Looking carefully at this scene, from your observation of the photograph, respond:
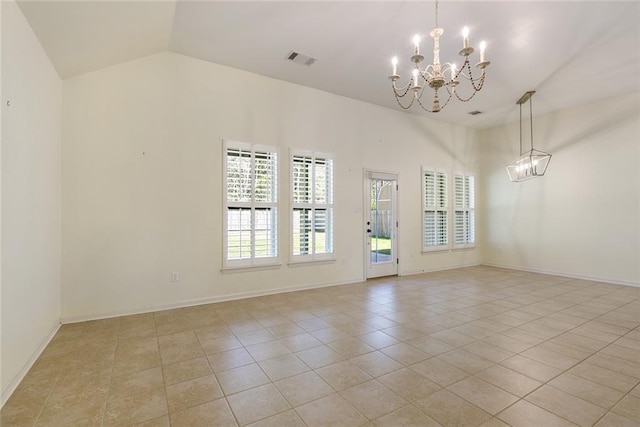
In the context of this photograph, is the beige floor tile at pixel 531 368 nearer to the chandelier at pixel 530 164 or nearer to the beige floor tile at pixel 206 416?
the beige floor tile at pixel 206 416

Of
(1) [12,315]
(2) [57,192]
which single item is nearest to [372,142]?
(2) [57,192]

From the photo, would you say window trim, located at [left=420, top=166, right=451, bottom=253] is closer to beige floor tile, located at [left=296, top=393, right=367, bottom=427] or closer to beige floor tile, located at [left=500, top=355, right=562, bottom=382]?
beige floor tile, located at [left=500, top=355, right=562, bottom=382]

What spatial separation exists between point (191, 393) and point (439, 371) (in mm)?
1926

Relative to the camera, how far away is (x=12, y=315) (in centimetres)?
226

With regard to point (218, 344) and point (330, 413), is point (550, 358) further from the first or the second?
point (218, 344)

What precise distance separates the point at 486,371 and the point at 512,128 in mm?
6565

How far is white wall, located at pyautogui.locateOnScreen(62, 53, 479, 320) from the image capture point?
3.62 m

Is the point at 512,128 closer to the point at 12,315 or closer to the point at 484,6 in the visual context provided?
the point at 484,6

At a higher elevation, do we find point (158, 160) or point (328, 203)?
point (158, 160)

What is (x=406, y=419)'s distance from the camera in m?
1.88

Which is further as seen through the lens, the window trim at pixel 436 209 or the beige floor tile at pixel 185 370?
the window trim at pixel 436 209

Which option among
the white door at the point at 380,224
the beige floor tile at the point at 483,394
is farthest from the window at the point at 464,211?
the beige floor tile at the point at 483,394

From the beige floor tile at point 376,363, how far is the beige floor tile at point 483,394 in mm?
476

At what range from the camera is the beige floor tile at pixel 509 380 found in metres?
2.20
